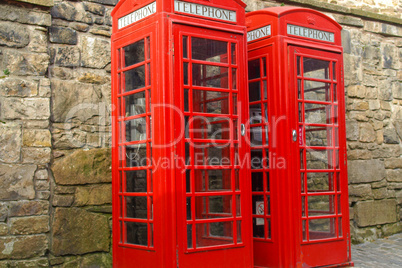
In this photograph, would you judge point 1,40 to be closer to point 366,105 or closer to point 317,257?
point 317,257

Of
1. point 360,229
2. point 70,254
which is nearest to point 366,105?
point 360,229

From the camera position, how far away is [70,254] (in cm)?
430

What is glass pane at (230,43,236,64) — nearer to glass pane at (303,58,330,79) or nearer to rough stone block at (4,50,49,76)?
glass pane at (303,58,330,79)

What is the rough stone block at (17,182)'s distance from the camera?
407 centimetres

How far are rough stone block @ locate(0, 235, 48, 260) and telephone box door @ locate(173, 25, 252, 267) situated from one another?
1258 millimetres

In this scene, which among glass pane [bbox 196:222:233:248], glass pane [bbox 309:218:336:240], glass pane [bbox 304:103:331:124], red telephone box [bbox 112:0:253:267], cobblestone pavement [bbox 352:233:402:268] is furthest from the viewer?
cobblestone pavement [bbox 352:233:402:268]

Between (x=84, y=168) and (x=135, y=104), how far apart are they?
83cm

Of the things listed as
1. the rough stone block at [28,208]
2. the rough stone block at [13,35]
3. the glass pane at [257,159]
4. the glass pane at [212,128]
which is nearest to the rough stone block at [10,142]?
the rough stone block at [28,208]

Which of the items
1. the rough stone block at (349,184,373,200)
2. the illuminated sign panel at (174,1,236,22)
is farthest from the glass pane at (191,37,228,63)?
the rough stone block at (349,184,373,200)

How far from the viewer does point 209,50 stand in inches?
161

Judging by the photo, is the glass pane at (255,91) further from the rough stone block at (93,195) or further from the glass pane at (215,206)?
the rough stone block at (93,195)

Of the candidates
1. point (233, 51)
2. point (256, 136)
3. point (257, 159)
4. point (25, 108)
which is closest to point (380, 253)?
point (257, 159)

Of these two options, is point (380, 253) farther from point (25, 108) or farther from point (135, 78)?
point (25, 108)

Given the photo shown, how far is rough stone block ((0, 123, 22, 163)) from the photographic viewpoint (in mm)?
4086
